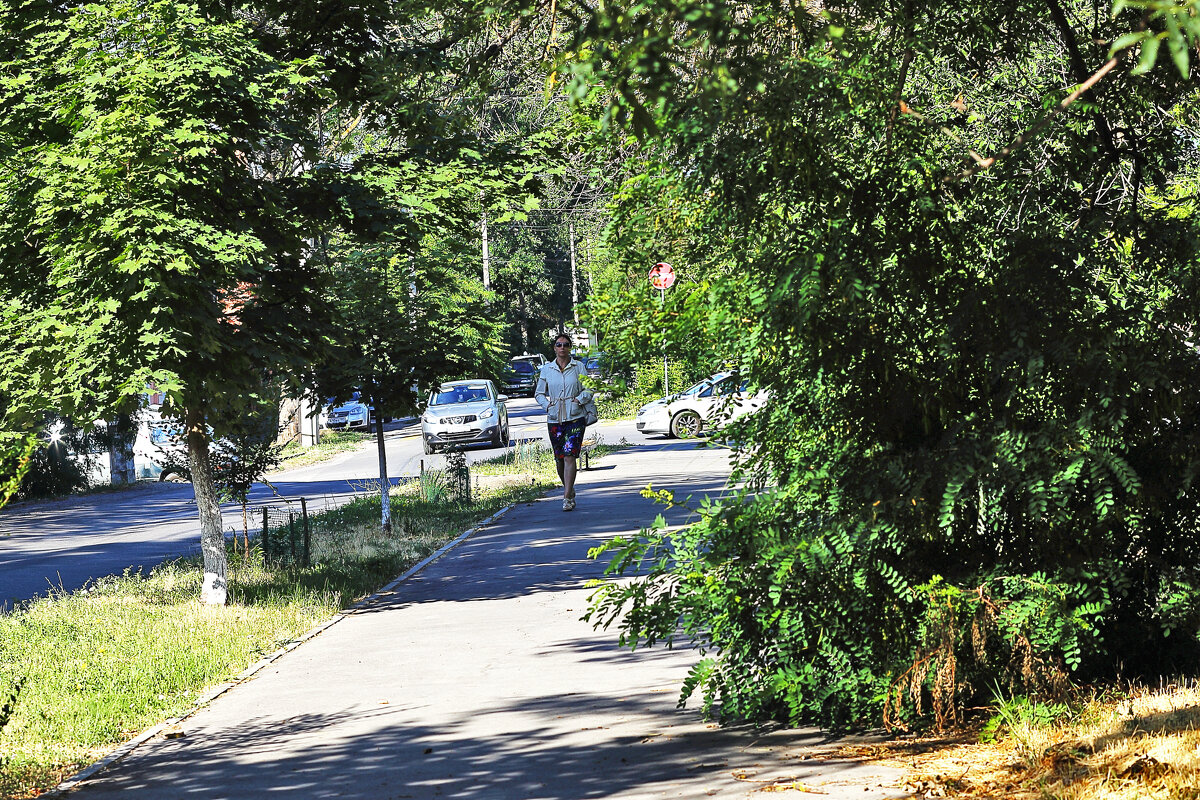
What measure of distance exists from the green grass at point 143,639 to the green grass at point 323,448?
2096 centimetres

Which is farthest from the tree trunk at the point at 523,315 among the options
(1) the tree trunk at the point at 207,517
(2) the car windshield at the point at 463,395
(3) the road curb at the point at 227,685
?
(1) the tree trunk at the point at 207,517

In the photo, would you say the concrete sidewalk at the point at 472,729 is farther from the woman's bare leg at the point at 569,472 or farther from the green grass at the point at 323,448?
the green grass at the point at 323,448

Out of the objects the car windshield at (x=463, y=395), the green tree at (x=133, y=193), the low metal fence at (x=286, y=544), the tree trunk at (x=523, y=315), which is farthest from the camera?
the tree trunk at (x=523, y=315)

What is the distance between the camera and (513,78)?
26.0 feet

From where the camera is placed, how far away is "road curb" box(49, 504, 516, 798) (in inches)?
242

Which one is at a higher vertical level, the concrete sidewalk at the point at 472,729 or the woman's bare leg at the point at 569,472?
the woman's bare leg at the point at 569,472

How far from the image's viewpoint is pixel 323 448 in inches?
1663

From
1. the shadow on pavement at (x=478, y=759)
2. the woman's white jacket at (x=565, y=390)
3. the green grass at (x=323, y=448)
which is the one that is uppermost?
the woman's white jacket at (x=565, y=390)

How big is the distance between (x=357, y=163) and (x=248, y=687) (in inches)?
195

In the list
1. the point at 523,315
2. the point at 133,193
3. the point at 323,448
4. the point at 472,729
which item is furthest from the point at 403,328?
the point at 523,315

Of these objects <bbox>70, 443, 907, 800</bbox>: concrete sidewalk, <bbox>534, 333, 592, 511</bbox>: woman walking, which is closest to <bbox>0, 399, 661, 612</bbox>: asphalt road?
<bbox>534, 333, 592, 511</bbox>: woman walking

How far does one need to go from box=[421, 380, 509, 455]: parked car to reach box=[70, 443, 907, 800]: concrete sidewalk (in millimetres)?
23971

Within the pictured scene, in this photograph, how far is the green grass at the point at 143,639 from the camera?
6.90 m

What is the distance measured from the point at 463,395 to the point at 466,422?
1.48m
